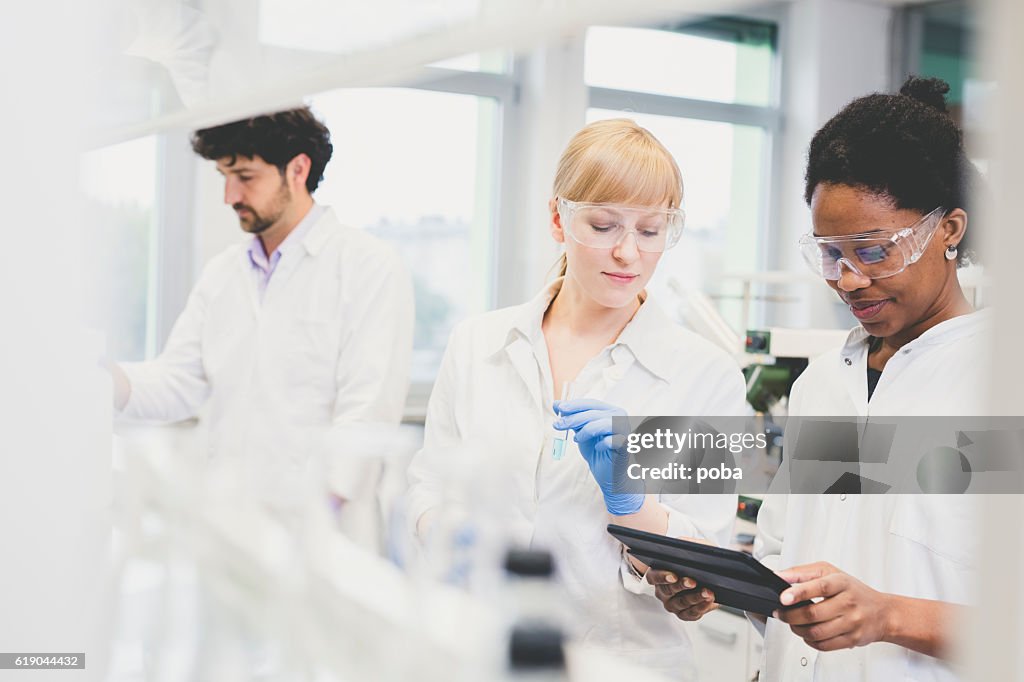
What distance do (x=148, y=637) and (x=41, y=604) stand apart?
14 centimetres

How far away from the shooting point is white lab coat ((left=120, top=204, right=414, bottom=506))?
5.90ft

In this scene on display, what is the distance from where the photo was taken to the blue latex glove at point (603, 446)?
50.2 inches

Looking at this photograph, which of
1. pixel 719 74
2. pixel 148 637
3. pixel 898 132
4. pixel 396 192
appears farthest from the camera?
pixel 719 74

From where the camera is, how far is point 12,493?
1.26 m

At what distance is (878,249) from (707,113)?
3.73 ft

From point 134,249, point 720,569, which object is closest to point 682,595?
point 720,569

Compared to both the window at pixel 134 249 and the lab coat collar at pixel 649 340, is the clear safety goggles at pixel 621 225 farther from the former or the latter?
the window at pixel 134 249

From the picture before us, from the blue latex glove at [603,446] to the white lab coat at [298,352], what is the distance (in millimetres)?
579

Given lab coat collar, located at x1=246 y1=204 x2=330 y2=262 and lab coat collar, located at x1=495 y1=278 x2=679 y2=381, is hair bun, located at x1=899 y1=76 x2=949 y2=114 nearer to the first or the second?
lab coat collar, located at x1=495 y1=278 x2=679 y2=381

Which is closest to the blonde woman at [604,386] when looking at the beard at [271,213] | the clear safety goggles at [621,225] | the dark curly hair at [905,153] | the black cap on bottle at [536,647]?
the clear safety goggles at [621,225]

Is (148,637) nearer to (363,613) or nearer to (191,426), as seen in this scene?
(363,613)

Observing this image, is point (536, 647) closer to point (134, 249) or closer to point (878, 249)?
point (878, 249)

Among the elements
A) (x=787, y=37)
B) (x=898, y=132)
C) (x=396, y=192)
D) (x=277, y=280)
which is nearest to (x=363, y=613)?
(x=898, y=132)

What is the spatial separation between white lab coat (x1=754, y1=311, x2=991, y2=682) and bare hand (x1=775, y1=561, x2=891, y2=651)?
9 cm
